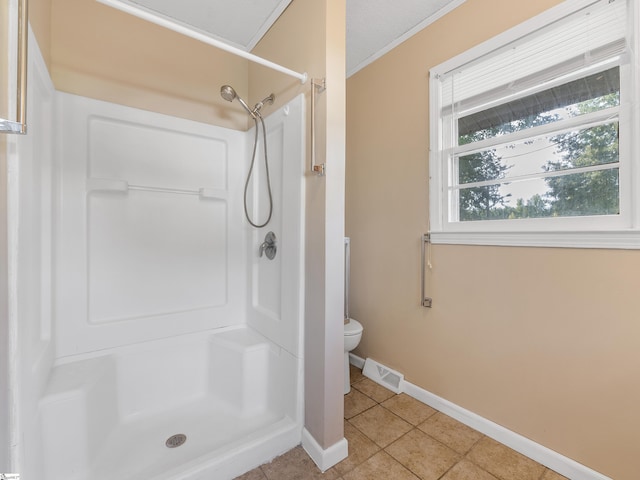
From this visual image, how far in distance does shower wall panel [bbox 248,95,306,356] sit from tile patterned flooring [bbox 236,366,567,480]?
0.54m

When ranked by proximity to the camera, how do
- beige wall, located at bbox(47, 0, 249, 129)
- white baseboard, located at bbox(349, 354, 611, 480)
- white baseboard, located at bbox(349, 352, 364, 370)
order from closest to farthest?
1. white baseboard, located at bbox(349, 354, 611, 480)
2. beige wall, located at bbox(47, 0, 249, 129)
3. white baseboard, located at bbox(349, 352, 364, 370)

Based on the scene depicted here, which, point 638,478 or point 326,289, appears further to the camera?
point 326,289

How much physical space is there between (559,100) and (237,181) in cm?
193

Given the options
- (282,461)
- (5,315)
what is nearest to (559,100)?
(282,461)

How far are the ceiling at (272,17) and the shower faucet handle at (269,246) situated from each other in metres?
1.37

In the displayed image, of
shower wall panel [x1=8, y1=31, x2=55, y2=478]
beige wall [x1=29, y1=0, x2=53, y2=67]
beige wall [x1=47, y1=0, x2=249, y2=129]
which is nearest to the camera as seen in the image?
shower wall panel [x1=8, y1=31, x2=55, y2=478]

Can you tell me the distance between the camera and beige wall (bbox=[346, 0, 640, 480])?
121cm

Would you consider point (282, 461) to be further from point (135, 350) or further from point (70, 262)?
point (70, 262)

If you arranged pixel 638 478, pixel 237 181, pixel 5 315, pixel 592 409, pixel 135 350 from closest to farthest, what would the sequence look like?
pixel 5 315 → pixel 638 478 → pixel 592 409 → pixel 135 350 → pixel 237 181

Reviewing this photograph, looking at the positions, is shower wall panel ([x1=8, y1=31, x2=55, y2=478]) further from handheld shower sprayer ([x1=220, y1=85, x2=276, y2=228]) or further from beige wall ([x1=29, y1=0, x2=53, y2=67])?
handheld shower sprayer ([x1=220, y1=85, x2=276, y2=228])

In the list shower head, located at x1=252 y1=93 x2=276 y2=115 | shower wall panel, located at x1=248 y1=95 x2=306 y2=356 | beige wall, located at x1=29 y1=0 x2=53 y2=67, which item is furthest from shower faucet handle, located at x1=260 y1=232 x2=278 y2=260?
beige wall, located at x1=29 y1=0 x2=53 y2=67

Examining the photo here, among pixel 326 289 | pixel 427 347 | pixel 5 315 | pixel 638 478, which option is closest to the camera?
pixel 5 315

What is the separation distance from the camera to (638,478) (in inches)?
45.1

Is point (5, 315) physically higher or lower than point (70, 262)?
lower
